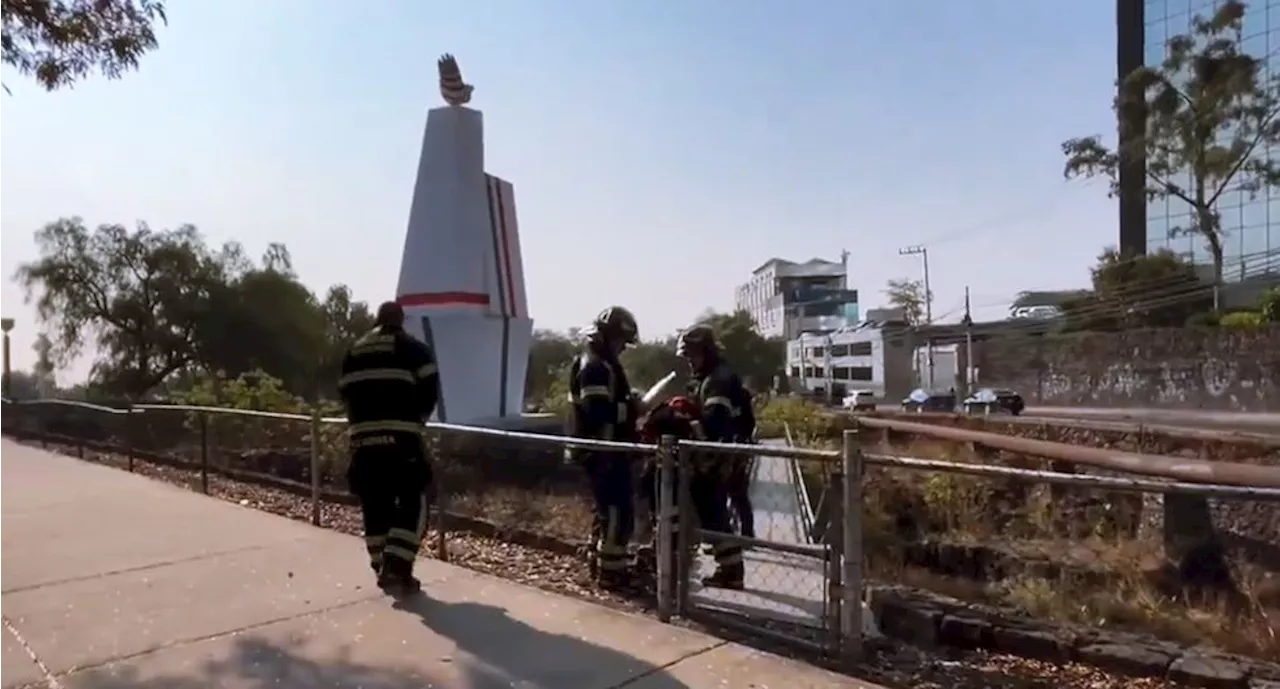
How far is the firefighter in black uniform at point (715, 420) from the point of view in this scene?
5828 millimetres

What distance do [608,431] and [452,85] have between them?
49.1ft

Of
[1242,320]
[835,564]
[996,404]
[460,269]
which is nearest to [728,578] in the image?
[835,564]

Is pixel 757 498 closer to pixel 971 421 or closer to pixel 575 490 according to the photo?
pixel 575 490

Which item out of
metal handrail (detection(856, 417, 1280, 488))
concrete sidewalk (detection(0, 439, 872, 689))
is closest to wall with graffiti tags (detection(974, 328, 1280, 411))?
metal handrail (detection(856, 417, 1280, 488))

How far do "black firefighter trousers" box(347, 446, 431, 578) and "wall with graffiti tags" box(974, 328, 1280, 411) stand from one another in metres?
29.2

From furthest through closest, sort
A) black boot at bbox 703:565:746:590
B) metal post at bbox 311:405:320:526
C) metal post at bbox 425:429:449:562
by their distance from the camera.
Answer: metal post at bbox 311:405:320:526, metal post at bbox 425:429:449:562, black boot at bbox 703:565:746:590

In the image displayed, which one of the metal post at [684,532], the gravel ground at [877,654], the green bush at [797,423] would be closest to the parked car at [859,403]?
the green bush at [797,423]

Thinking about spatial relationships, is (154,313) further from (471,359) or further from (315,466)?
(315,466)

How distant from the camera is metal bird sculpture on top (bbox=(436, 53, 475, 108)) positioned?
19641mm

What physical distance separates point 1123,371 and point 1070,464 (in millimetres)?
26966

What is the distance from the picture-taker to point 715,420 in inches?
255

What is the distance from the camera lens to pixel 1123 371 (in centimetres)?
3506

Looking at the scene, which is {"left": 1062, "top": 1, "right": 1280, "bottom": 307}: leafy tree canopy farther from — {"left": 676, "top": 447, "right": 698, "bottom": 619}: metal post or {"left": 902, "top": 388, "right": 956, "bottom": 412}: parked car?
{"left": 676, "top": 447, "right": 698, "bottom": 619}: metal post

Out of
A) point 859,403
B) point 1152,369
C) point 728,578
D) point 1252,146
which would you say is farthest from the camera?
point 1252,146
